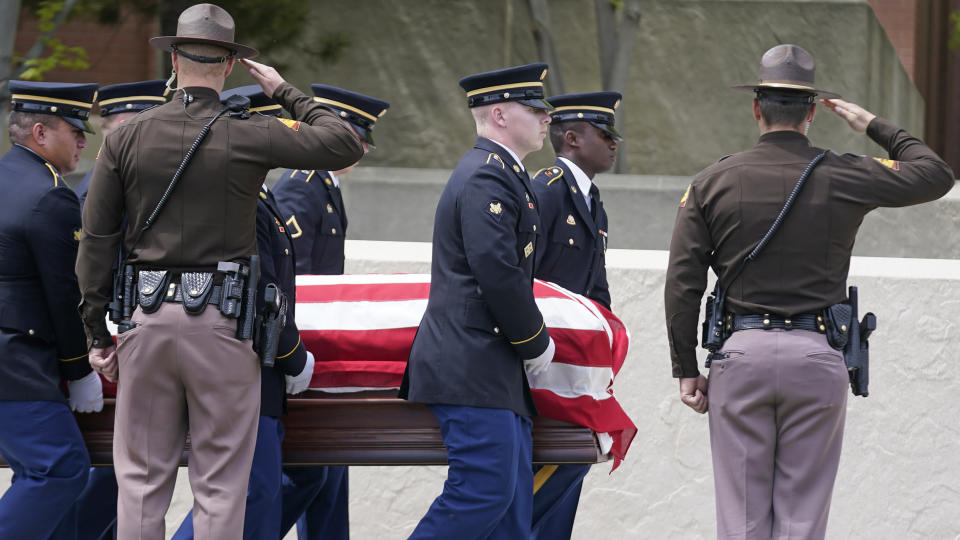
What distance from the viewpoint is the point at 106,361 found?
11.5 ft

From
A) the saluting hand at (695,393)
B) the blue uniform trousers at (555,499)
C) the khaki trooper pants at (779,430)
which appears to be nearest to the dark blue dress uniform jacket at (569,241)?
the blue uniform trousers at (555,499)

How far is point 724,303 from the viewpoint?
3.73 metres

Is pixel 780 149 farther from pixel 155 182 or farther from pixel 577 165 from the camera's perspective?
pixel 155 182

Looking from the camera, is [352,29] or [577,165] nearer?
[577,165]

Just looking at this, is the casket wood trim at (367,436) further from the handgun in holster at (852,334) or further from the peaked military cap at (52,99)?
the peaked military cap at (52,99)

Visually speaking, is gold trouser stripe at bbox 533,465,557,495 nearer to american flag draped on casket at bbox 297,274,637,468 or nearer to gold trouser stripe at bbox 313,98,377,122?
american flag draped on casket at bbox 297,274,637,468

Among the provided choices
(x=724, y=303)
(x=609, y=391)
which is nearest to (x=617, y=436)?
(x=609, y=391)

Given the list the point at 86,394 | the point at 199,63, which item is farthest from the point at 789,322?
the point at 86,394

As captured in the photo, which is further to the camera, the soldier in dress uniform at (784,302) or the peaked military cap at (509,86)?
the peaked military cap at (509,86)

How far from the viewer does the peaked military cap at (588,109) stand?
15.8 ft

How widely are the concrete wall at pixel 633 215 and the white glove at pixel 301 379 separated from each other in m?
2.93

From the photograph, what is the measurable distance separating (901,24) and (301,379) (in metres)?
7.27

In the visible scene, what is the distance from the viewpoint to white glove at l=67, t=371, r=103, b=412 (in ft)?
12.3

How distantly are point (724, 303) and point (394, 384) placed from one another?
1.04 metres
